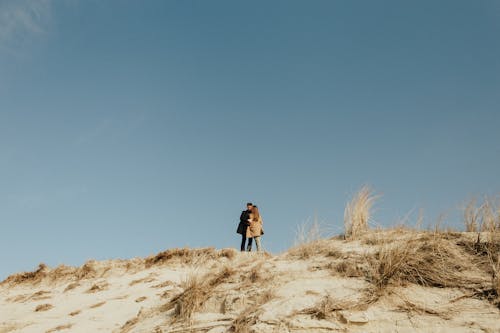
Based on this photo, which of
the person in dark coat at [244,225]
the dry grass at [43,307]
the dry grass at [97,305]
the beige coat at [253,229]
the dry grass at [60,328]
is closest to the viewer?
the dry grass at [60,328]

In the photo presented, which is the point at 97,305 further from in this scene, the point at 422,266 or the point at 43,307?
the point at 422,266

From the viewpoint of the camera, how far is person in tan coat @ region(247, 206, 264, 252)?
40.5ft

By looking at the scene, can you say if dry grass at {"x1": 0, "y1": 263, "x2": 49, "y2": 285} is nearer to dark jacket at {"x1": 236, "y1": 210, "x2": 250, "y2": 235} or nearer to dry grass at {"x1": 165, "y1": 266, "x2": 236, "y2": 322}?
dark jacket at {"x1": 236, "y1": 210, "x2": 250, "y2": 235}

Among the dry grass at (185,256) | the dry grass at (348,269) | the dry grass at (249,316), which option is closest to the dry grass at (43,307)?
the dry grass at (185,256)

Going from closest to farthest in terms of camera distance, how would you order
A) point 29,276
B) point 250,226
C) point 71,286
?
point 71,286 < point 29,276 < point 250,226

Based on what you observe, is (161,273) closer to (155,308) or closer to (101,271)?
(101,271)

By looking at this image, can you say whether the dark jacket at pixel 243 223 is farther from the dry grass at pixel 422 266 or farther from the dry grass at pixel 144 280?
the dry grass at pixel 422 266

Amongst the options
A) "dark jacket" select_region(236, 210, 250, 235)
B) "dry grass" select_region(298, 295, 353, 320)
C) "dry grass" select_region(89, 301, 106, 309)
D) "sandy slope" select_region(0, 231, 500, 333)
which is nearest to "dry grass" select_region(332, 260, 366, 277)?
"sandy slope" select_region(0, 231, 500, 333)

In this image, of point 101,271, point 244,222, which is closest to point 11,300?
point 101,271

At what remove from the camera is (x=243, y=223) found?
12.7m

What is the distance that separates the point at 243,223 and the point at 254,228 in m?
0.45

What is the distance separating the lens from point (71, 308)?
852 cm

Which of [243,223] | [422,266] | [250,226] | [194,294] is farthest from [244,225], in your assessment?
[422,266]

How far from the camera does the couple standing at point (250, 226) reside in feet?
40.5
